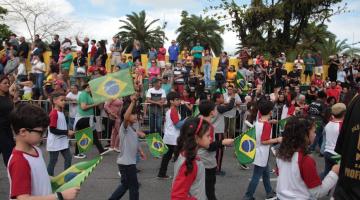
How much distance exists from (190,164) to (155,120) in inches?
318

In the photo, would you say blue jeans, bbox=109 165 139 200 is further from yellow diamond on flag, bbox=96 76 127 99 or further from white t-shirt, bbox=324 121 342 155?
white t-shirt, bbox=324 121 342 155

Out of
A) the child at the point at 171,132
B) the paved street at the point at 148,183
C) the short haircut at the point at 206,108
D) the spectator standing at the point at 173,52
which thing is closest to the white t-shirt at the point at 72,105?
the paved street at the point at 148,183

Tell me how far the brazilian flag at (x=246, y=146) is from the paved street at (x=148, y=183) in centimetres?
122

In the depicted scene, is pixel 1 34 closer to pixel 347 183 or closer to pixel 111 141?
pixel 111 141

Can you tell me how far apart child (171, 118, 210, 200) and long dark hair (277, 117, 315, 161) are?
2.45 feet

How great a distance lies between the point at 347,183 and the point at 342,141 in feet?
1.15

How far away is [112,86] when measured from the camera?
598 centimetres

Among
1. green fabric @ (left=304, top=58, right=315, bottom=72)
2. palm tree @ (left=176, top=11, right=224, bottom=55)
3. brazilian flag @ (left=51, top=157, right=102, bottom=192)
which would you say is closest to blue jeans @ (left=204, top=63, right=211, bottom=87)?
green fabric @ (left=304, top=58, right=315, bottom=72)

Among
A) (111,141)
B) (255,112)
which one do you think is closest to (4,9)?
(111,141)

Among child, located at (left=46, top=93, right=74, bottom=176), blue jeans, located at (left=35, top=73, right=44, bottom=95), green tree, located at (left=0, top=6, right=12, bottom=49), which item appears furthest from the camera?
green tree, located at (left=0, top=6, right=12, bottom=49)

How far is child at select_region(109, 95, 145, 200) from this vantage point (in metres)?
5.88

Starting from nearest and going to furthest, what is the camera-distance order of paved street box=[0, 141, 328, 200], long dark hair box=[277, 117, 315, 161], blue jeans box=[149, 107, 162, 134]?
Answer: long dark hair box=[277, 117, 315, 161]
paved street box=[0, 141, 328, 200]
blue jeans box=[149, 107, 162, 134]

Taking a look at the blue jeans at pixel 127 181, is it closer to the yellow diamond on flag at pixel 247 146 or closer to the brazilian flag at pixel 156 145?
the yellow diamond on flag at pixel 247 146

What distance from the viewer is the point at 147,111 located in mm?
12211
